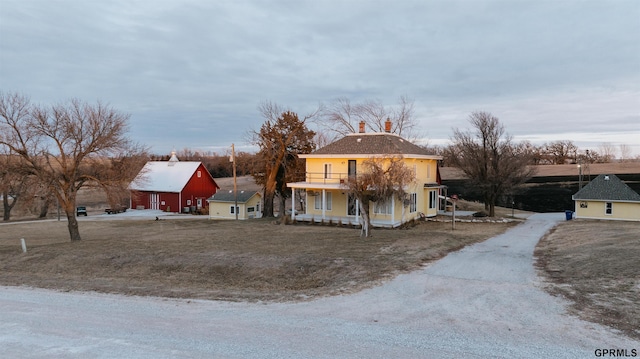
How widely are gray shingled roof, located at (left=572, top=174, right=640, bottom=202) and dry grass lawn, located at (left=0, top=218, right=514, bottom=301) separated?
16.2 metres

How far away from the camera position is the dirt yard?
9391mm

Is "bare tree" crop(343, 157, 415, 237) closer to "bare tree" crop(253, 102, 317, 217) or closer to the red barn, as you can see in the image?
"bare tree" crop(253, 102, 317, 217)

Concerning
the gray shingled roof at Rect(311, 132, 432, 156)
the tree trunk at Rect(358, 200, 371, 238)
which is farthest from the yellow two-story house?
the tree trunk at Rect(358, 200, 371, 238)

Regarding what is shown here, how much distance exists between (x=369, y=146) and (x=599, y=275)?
21.9 m

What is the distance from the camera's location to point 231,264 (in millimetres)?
17250

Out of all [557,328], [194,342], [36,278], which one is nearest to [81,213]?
[36,278]

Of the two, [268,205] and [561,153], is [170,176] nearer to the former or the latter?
[268,205]

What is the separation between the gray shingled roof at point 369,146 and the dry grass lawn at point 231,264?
377 inches

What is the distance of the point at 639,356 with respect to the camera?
717 cm

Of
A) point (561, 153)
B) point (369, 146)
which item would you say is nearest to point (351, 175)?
point (369, 146)

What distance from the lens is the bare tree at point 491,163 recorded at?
40.0 m

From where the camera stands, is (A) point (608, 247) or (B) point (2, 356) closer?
→ (B) point (2, 356)

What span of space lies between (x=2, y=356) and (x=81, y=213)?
152 feet

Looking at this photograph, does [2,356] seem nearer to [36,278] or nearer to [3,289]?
[3,289]
